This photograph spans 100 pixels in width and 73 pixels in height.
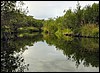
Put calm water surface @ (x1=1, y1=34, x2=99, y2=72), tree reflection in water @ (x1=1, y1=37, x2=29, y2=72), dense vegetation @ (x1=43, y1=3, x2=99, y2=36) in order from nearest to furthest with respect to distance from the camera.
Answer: tree reflection in water @ (x1=1, y1=37, x2=29, y2=72), calm water surface @ (x1=1, y1=34, x2=99, y2=72), dense vegetation @ (x1=43, y1=3, x2=99, y2=36)

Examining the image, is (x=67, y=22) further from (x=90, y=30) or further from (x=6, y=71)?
(x=6, y=71)

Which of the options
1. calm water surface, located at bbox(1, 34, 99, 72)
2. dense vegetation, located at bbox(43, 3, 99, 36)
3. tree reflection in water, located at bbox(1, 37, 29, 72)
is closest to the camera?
tree reflection in water, located at bbox(1, 37, 29, 72)

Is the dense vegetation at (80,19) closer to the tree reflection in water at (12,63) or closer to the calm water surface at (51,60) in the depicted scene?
the calm water surface at (51,60)

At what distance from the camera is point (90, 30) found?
261ft

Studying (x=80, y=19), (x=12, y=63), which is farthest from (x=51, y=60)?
(x=80, y=19)

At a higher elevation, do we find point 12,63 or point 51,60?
point 12,63

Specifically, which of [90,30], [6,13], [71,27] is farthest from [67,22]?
[6,13]

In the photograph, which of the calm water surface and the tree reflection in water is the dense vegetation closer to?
the calm water surface

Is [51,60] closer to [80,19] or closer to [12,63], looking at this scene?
[12,63]

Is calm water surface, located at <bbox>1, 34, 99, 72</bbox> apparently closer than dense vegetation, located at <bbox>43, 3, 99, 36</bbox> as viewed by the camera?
Yes

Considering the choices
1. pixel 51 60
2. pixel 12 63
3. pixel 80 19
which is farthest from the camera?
pixel 80 19

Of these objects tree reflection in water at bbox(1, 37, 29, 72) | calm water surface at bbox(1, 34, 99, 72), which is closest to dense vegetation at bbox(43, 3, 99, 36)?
calm water surface at bbox(1, 34, 99, 72)

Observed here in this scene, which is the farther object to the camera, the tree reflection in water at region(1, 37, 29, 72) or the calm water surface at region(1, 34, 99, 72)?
the calm water surface at region(1, 34, 99, 72)

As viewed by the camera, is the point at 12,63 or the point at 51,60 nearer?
the point at 12,63
